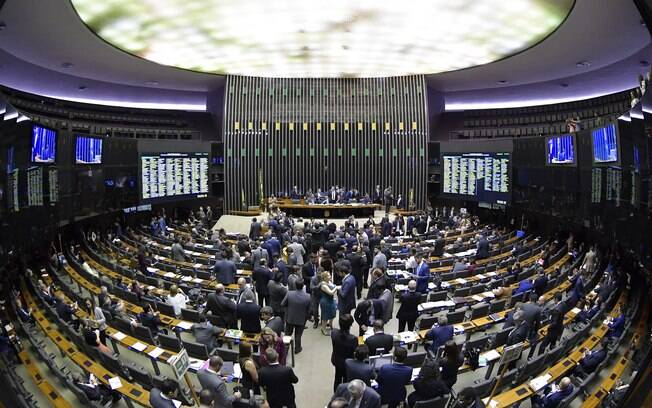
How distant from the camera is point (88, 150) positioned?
13820 millimetres

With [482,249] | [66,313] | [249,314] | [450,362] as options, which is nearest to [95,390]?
A: [249,314]

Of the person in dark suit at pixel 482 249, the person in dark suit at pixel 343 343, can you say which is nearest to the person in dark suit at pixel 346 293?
the person in dark suit at pixel 343 343

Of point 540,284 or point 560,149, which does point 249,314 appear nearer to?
point 540,284

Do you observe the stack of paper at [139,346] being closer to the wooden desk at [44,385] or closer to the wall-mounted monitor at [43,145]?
the wooden desk at [44,385]

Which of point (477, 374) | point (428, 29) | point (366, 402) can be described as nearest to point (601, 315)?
point (477, 374)

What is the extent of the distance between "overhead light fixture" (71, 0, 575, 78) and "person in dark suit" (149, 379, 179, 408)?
34.9 ft

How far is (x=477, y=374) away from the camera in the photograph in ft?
21.7

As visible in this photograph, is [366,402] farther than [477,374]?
No

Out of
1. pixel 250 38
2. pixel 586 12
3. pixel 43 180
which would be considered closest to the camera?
pixel 43 180

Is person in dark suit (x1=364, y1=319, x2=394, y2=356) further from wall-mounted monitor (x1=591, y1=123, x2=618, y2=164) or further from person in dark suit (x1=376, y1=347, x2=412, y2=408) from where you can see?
wall-mounted monitor (x1=591, y1=123, x2=618, y2=164)

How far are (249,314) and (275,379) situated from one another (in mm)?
2106

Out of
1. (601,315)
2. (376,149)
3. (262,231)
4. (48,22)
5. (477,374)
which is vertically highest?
(48,22)

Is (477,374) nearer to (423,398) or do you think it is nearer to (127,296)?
(423,398)

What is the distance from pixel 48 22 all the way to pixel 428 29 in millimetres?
11572
